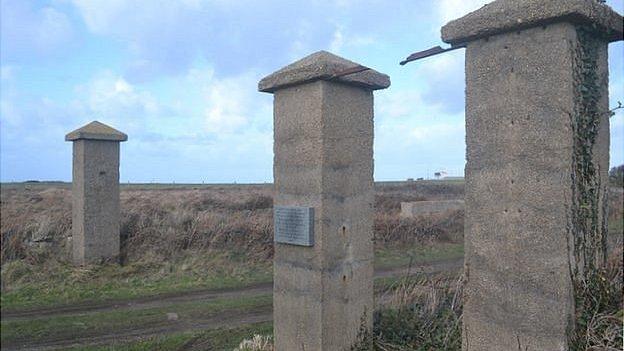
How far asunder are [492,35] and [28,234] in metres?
12.6

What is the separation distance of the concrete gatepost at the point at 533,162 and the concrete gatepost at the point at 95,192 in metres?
10.2

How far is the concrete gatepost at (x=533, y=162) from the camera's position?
13.0 ft

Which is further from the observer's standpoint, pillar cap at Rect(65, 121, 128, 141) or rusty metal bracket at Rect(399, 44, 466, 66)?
pillar cap at Rect(65, 121, 128, 141)

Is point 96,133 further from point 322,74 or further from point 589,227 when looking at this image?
point 589,227

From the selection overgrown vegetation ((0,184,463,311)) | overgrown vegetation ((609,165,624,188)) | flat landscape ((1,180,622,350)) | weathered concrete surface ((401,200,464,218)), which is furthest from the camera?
weathered concrete surface ((401,200,464,218))

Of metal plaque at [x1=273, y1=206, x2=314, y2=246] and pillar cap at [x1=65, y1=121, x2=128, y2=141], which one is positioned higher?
pillar cap at [x1=65, y1=121, x2=128, y2=141]

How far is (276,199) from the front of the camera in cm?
584

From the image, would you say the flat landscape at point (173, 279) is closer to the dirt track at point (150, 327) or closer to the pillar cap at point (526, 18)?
the dirt track at point (150, 327)

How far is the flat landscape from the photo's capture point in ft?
24.0

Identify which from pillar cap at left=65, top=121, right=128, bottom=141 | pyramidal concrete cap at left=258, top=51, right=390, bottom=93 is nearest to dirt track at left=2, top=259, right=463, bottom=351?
pyramidal concrete cap at left=258, top=51, right=390, bottom=93

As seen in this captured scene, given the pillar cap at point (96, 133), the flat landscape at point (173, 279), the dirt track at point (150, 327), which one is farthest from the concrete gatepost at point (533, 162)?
the pillar cap at point (96, 133)

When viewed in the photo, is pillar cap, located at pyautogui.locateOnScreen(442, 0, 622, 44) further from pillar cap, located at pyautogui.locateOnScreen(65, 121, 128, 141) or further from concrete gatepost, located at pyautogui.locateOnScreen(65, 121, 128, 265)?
concrete gatepost, located at pyautogui.locateOnScreen(65, 121, 128, 265)

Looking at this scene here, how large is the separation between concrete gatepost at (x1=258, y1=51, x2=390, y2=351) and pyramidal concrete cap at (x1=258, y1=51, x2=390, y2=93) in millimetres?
10

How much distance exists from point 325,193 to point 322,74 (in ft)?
3.77
